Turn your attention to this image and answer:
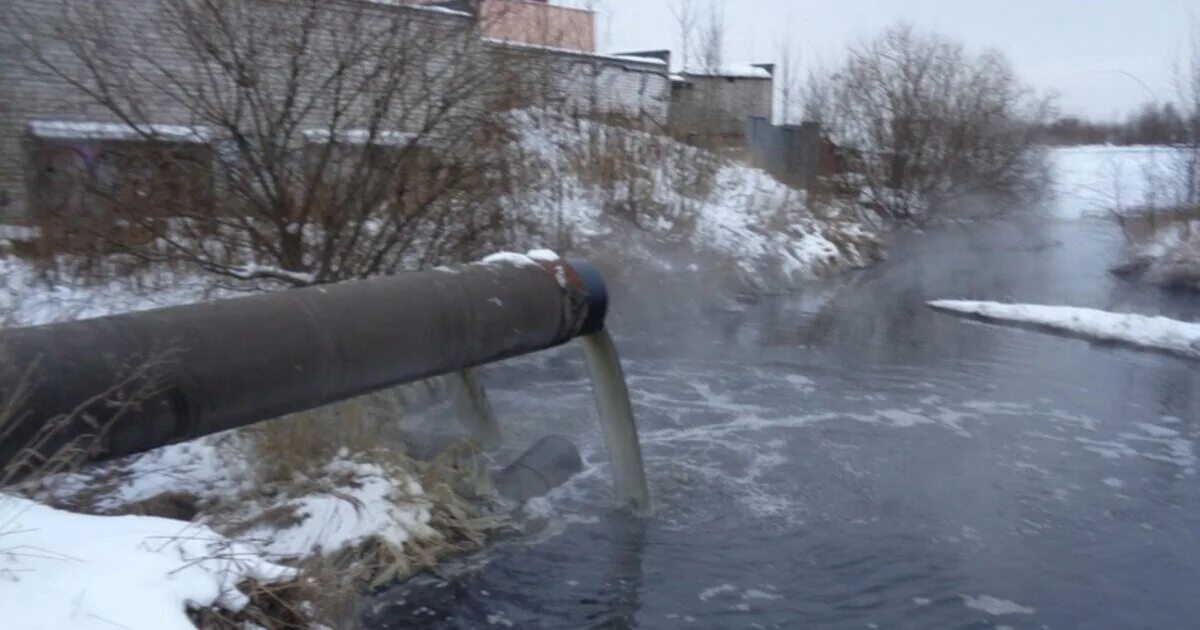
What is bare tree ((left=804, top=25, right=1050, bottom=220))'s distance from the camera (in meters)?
38.1

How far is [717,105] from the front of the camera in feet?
123

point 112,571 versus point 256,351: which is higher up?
point 256,351

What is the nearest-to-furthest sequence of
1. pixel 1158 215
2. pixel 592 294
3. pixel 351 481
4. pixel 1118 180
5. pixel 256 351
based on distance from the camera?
pixel 256 351
pixel 351 481
pixel 592 294
pixel 1158 215
pixel 1118 180

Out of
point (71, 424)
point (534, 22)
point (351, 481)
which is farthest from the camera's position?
point (534, 22)

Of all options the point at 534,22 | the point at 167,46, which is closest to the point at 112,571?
the point at 167,46

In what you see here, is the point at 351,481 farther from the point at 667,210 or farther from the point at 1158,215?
the point at 1158,215

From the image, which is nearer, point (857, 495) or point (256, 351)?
point (256, 351)

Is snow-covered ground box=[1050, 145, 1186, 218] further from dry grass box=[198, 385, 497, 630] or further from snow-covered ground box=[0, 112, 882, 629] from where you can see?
dry grass box=[198, 385, 497, 630]

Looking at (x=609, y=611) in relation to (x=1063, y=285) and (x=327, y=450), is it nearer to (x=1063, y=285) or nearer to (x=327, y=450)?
(x=327, y=450)

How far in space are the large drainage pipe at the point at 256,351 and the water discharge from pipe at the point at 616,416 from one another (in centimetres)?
69

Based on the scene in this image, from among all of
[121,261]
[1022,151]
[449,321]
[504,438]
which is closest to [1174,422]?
[504,438]

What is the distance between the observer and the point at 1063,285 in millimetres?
26875

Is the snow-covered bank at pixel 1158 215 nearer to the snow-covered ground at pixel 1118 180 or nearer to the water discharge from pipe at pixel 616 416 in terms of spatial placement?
the snow-covered ground at pixel 1118 180

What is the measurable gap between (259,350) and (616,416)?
343cm
